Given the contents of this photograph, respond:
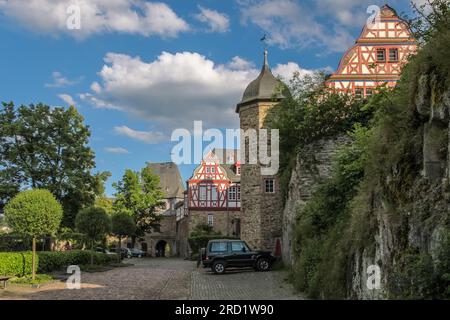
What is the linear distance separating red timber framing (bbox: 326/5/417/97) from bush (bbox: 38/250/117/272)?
15.7m

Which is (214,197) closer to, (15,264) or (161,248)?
(161,248)

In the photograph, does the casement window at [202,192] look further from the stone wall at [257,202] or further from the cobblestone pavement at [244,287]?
the cobblestone pavement at [244,287]

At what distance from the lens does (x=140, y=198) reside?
2147 inches

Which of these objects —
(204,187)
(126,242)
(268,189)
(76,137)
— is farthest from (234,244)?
(126,242)

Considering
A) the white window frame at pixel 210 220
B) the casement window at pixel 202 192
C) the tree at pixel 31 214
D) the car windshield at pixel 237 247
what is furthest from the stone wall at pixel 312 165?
the casement window at pixel 202 192

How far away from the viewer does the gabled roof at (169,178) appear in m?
75.5

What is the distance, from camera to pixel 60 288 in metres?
16.3

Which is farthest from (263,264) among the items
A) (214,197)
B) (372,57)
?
(214,197)

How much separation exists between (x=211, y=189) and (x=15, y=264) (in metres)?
32.5

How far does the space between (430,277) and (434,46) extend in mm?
3188

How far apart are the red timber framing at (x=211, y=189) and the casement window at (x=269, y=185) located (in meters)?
19.9

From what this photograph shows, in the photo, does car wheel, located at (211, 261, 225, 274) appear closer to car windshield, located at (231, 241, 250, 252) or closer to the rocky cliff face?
car windshield, located at (231, 241, 250, 252)
